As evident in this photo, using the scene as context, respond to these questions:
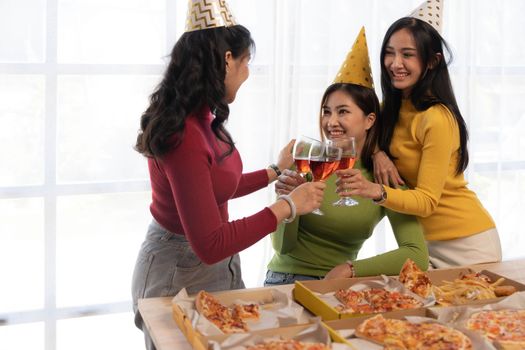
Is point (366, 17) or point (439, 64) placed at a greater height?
point (366, 17)

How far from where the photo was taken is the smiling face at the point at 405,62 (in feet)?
6.47

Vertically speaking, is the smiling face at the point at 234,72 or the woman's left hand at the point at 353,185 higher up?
the smiling face at the point at 234,72

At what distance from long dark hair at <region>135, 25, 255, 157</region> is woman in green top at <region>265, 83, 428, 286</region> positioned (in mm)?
490

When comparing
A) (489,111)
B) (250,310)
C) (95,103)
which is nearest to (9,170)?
(95,103)

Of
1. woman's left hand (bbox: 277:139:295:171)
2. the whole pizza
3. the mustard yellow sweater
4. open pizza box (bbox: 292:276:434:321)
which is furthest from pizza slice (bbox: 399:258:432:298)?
woman's left hand (bbox: 277:139:295:171)

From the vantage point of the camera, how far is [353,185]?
1670 mm

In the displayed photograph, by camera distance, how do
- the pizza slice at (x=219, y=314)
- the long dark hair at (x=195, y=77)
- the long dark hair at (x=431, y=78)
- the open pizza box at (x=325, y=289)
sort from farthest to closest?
the long dark hair at (x=431, y=78) < the long dark hair at (x=195, y=77) < the open pizza box at (x=325, y=289) < the pizza slice at (x=219, y=314)

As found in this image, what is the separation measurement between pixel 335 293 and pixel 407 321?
22cm

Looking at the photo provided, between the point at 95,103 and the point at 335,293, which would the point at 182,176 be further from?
the point at 95,103

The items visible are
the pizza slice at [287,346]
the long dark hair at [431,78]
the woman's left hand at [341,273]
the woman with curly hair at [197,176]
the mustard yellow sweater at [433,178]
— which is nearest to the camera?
the pizza slice at [287,346]

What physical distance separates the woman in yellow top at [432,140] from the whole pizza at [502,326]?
61cm

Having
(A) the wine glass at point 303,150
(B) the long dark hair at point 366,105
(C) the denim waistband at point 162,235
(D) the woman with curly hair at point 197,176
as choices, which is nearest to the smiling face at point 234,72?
(D) the woman with curly hair at point 197,176

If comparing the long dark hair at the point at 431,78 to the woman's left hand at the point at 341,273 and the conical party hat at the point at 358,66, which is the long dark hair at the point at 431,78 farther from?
the woman's left hand at the point at 341,273

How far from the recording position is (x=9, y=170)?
261 centimetres
